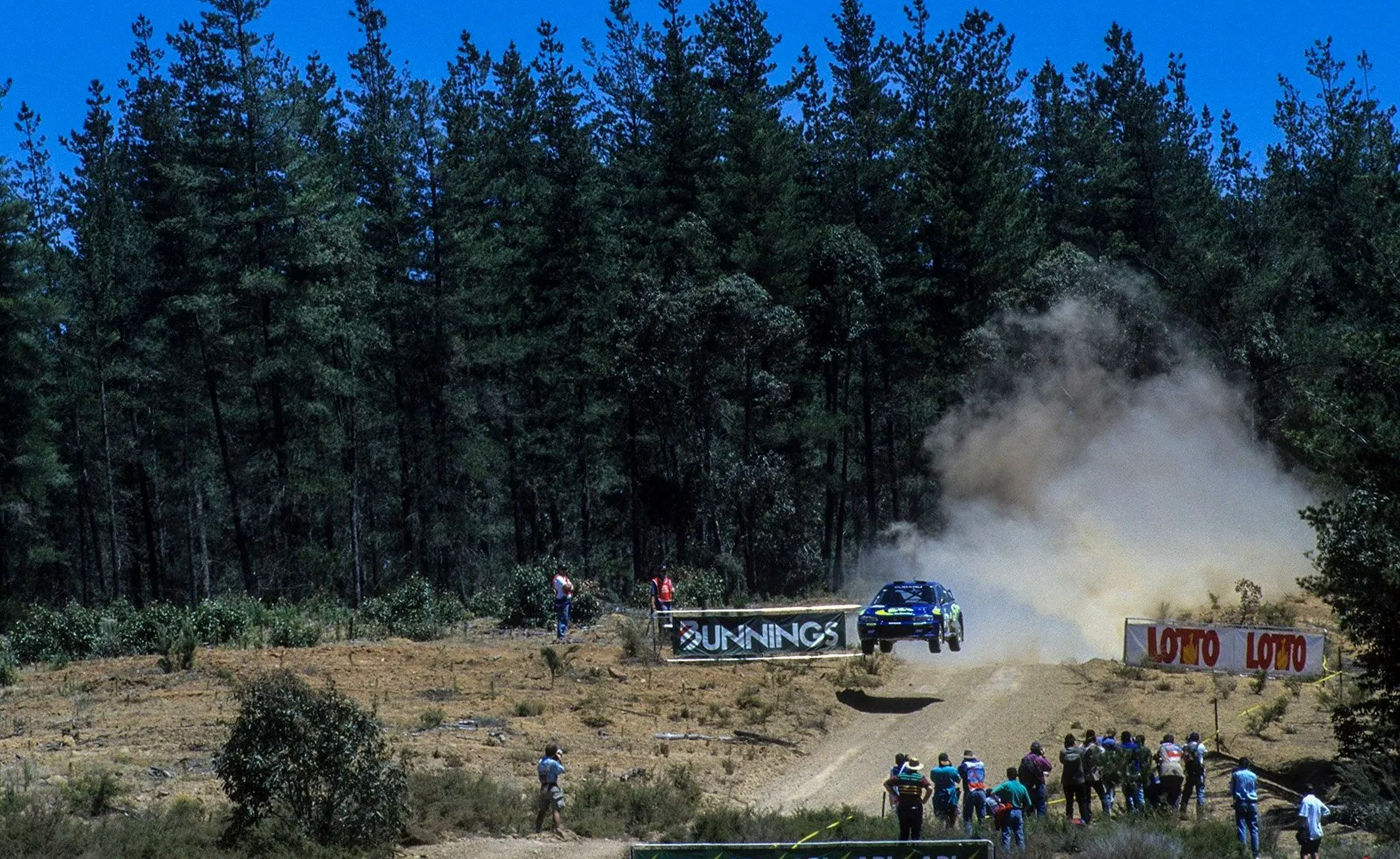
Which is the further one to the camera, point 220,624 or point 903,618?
point 220,624

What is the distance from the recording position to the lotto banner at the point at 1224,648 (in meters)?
33.4

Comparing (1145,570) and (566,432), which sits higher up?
(566,432)

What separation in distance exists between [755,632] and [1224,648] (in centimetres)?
1116

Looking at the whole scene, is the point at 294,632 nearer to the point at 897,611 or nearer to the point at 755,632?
the point at 755,632

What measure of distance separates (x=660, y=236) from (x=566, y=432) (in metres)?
12.8

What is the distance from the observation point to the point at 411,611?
45406mm

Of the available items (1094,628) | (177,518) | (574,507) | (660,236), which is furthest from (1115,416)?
(177,518)

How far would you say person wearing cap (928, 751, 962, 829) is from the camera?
78.6 feet

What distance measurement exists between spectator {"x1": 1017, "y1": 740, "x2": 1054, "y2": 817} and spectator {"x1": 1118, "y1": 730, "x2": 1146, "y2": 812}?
2.21 metres

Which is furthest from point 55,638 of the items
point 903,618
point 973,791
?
point 973,791

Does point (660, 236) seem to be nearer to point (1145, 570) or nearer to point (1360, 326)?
point (1145, 570)

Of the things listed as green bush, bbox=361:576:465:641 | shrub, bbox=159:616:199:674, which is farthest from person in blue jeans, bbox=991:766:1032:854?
green bush, bbox=361:576:465:641

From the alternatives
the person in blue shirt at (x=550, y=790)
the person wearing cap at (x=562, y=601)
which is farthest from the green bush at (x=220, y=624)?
the person in blue shirt at (x=550, y=790)

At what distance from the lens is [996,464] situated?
62500mm
